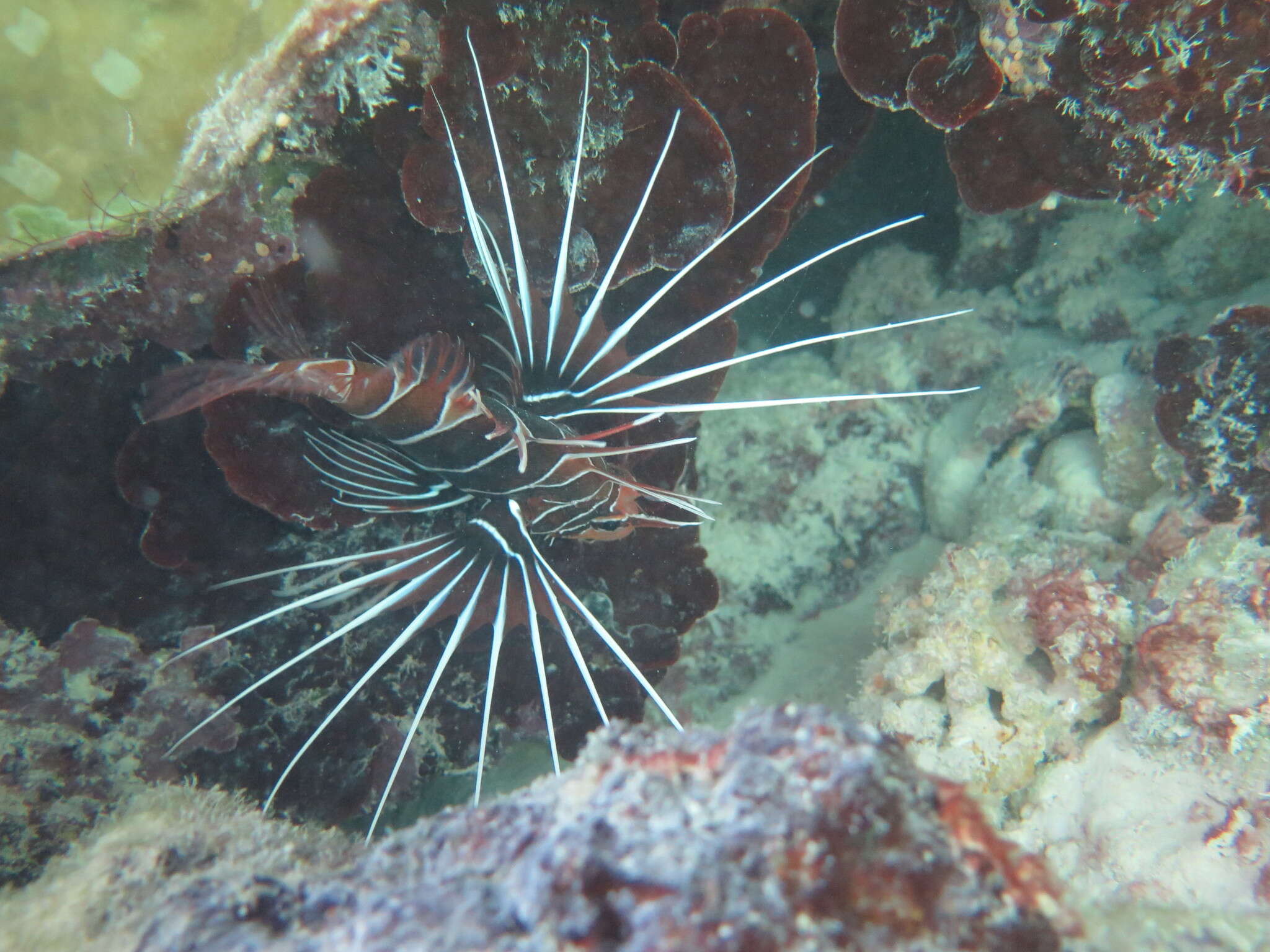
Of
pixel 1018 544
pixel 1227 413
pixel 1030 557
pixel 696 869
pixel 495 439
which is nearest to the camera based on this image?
pixel 696 869

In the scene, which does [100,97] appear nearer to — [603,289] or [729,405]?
[603,289]

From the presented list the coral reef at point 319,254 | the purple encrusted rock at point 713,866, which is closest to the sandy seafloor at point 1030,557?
the purple encrusted rock at point 713,866

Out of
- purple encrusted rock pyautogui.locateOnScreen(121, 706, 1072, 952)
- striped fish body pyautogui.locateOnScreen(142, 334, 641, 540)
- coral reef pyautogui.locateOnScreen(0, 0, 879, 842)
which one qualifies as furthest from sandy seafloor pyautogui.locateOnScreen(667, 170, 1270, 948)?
coral reef pyautogui.locateOnScreen(0, 0, 879, 842)

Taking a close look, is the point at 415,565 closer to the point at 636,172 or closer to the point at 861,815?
the point at 636,172

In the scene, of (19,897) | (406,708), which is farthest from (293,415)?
(19,897)

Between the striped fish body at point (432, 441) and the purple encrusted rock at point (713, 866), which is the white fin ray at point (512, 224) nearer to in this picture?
the striped fish body at point (432, 441)

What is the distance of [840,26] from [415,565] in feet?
10.2

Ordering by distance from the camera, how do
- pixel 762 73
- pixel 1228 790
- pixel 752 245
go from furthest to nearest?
1. pixel 752 245
2. pixel 762 73
3. pixel 1228 790

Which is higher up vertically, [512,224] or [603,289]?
[512,224]

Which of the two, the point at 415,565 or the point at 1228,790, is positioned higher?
the point at 415,565

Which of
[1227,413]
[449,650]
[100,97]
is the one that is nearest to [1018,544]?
[1227,413]

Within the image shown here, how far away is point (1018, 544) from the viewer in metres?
3.97

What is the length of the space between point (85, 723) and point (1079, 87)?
5182 mm

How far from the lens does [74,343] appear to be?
283 centimetres
